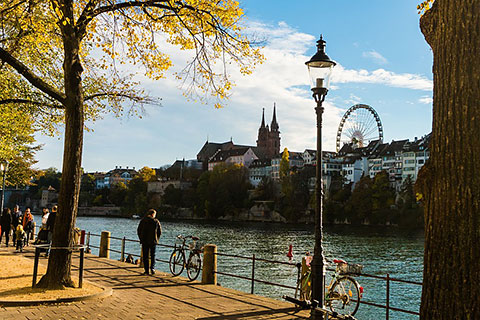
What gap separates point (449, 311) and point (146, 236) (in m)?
10.7

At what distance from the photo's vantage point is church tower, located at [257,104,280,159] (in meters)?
192

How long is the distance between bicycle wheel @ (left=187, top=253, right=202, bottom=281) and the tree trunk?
4.10m

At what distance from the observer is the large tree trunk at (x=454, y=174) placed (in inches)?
171

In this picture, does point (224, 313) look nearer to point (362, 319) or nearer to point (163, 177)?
point (362, 319)

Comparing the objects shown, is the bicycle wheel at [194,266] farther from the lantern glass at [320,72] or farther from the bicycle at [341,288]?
the lantern glass at [320,72]

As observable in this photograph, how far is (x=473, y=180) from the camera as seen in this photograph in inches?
174

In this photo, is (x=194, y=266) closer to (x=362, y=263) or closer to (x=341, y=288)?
(x=341, y=288)

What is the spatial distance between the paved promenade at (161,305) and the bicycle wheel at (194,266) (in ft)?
1.02

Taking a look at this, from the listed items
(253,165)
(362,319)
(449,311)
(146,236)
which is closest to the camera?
(449,311)

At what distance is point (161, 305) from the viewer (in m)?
9.53

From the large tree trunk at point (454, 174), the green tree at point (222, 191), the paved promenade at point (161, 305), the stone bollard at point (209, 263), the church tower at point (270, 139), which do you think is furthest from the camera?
the church tower at point (270, 139)

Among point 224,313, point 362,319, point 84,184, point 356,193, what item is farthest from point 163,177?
point 224,313

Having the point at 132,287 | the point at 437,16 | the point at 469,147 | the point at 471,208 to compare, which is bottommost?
the point at 132,287

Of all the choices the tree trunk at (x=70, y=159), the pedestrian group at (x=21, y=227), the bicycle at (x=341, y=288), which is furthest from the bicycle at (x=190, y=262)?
the pedestrian group at (x=21, y=227)
